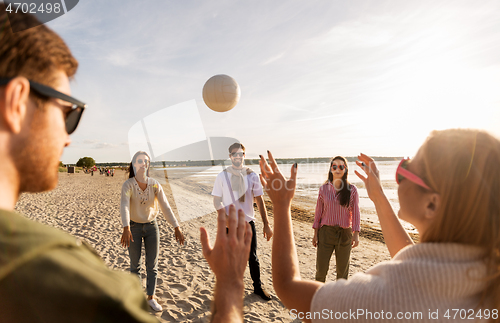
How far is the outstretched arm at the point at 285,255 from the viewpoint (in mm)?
1183

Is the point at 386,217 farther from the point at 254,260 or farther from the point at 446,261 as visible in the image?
the point at 254,260

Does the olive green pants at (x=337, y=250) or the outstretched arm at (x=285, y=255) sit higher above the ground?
the outstretched arm at (x=285, y=255)

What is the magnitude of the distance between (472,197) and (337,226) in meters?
3.64

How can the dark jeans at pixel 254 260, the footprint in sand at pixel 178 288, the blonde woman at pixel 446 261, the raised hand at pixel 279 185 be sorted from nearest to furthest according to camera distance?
the blonde woman at pixel 446 261, the raised hand at pixel 279 185, the dark jeans at pixel 254 260, the footprint in sand at pixel 178 288

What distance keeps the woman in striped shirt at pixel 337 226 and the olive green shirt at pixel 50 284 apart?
4.20m

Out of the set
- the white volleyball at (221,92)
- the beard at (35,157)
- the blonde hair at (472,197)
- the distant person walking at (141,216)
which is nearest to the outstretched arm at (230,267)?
the beard at (35,157)

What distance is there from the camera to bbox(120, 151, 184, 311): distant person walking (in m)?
4.00

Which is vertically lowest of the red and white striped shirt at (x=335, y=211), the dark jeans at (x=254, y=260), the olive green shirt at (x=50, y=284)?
the dark jeans at (x=254, y=260)

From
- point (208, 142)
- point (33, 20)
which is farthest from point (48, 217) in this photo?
point (33, 20)

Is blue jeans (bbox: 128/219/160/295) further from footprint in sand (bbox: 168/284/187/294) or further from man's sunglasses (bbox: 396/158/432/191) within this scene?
man's sunglasses (bbox: 396/158/432/191)

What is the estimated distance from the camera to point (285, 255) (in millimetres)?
1343

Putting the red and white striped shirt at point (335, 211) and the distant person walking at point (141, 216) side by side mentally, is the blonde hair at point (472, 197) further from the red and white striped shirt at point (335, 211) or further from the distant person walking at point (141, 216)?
the distant person walking at point (141, 216)

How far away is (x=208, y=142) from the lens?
27.7ft

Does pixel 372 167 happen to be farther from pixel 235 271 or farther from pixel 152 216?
pixel 152 216
